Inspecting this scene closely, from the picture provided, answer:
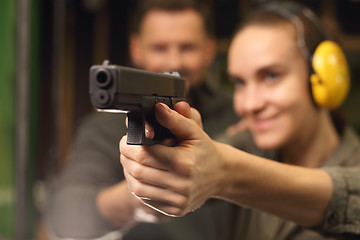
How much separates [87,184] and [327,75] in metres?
0.46

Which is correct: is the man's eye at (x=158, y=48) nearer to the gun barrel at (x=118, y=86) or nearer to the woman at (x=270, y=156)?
the woman at (x=270, y=156)

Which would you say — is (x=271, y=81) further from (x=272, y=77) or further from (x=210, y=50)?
(x=210, y=50)

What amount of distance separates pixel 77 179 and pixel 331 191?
437 millimetres

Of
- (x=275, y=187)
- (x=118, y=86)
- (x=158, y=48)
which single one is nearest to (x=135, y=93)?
(x=118, y=86)

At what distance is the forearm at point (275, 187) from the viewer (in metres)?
0.36

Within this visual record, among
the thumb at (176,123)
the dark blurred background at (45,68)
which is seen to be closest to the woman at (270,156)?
the thumb at (176,123)

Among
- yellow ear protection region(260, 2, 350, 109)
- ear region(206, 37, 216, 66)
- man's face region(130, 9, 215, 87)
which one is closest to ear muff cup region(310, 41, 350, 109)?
yellow ear protection region(260, 2, 350, 109)

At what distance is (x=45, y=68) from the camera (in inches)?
43.5

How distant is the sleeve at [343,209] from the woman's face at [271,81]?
0.12 metres

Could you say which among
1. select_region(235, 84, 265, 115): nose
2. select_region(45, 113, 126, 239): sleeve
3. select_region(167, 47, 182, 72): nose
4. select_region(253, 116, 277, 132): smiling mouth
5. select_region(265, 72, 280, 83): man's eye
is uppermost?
select_region(167, 47, 182, 72): nose

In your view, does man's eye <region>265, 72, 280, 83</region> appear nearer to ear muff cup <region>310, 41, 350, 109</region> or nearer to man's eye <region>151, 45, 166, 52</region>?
ear muff cup <region>310, 41, 350, 109</region>

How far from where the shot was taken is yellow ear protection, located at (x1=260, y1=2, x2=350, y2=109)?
1.77ft

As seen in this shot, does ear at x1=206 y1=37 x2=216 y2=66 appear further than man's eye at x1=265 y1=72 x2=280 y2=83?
Yes

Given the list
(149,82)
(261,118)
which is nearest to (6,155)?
(261,118)
